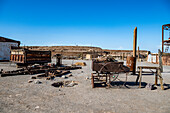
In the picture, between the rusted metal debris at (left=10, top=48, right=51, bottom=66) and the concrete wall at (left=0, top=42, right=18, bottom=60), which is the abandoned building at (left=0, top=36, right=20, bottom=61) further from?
the rusted metal debris at (left=10, top=48, right=51, bottom=66)

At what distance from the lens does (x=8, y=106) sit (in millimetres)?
4133

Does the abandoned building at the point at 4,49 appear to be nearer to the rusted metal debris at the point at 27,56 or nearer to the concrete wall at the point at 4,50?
the concrete wall at the point at 4,50

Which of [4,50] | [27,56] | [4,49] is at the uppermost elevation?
[4,49]

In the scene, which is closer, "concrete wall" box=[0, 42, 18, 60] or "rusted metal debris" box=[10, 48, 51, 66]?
"rusted metal debris" box=[10, 48, 51, 66]

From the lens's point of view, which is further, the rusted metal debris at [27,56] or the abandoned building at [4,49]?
the abandoned building at [4,49]

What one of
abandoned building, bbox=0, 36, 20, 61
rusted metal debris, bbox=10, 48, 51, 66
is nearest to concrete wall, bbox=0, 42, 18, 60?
abandoned building, bbox=0, 36, 20, 61

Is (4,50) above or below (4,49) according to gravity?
below

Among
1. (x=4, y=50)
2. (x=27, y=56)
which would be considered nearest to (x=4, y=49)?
(x=4, y=50)

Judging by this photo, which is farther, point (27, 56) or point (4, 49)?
point (4, 49)

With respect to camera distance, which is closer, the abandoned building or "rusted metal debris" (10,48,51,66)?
"rusted metal debris" (10,48,51,66)

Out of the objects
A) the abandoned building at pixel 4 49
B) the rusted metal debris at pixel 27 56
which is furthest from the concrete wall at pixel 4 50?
the rusted metal debris at pixel 27 56

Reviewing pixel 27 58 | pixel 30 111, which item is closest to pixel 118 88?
pixel 30 111

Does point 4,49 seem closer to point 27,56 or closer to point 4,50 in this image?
point 4,50

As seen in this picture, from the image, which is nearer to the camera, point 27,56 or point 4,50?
point 27,56
